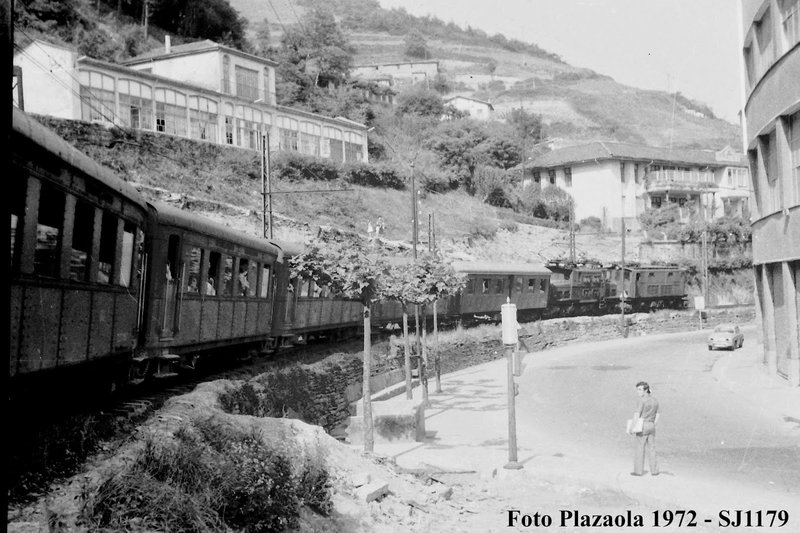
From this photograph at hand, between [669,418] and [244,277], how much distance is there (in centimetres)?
1093

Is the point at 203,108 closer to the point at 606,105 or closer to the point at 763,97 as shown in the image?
the point at 763,97

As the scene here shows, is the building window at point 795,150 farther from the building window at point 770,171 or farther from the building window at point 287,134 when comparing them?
the building window at point 287,134

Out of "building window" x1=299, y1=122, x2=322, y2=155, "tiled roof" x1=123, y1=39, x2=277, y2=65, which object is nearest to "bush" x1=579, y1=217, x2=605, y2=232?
"building window" x1=299, y1=122, x2=322, y2=155

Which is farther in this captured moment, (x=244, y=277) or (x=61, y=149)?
(x=244, y=277)

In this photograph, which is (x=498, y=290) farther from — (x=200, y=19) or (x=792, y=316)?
(x=200, y=19)

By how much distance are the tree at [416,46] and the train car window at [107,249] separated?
16120 cm

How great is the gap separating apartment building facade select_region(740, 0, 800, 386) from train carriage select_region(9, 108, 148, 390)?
16405 millimetres

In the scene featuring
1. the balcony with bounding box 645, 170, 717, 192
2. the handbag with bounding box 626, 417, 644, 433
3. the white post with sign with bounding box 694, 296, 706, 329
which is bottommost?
the handbag with bounding box 626, 417, 644, 433

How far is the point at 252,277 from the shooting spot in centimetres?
1788

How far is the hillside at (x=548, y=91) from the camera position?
140250mm

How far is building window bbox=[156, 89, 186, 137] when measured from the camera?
42.4m

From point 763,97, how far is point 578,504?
16047 mm

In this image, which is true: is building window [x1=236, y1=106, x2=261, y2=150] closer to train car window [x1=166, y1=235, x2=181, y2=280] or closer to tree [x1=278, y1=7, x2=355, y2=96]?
tree [x1=278, y1=7, x2=355, y2=96]

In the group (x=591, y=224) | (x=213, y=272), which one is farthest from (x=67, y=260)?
(x=591, y=224)
